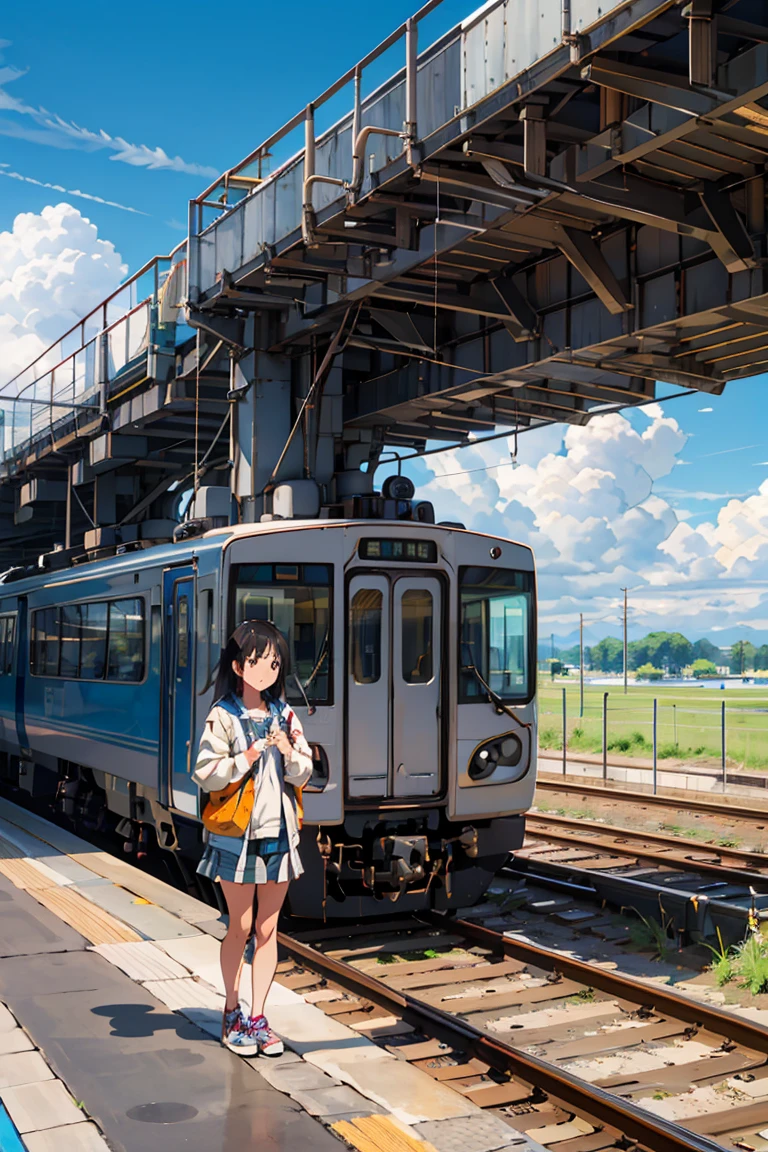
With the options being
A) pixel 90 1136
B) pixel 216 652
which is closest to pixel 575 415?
pixel 216 652

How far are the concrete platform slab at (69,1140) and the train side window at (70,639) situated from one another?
9.58 metres

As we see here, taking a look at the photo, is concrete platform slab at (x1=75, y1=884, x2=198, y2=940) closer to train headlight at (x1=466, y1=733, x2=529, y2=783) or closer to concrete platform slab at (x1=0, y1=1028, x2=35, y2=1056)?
concrete platform slab at (x1=0, y1=1028, x2=35, y2=1056)

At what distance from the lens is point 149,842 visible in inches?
488

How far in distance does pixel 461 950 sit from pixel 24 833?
18.3 feet

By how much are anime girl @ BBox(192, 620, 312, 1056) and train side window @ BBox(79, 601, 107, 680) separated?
7521 mm

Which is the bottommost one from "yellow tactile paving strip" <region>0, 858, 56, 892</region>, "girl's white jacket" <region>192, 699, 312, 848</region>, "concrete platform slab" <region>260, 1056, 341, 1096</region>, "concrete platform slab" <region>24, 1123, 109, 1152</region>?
"yellow tactile paving strip" <region>0, 858, 56, 892</region>

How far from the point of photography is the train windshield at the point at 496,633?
9.72 meters

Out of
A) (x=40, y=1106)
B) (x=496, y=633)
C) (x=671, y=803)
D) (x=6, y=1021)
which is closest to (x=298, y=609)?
(x=496, y=633)

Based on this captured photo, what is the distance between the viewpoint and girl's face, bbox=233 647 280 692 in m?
5.22

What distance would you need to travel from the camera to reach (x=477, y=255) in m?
12.0

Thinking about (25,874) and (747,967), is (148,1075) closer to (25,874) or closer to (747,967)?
(747,967)

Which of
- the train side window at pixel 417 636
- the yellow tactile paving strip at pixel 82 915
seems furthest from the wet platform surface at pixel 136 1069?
the train side window at pixel 417 636

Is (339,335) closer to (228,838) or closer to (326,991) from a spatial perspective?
(326,991)

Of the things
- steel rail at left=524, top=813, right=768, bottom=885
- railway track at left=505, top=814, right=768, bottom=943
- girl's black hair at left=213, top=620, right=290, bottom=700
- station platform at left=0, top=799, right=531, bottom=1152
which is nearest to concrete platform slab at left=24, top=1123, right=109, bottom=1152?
station platform at left=0, top=799, right=531, bottom=1152
